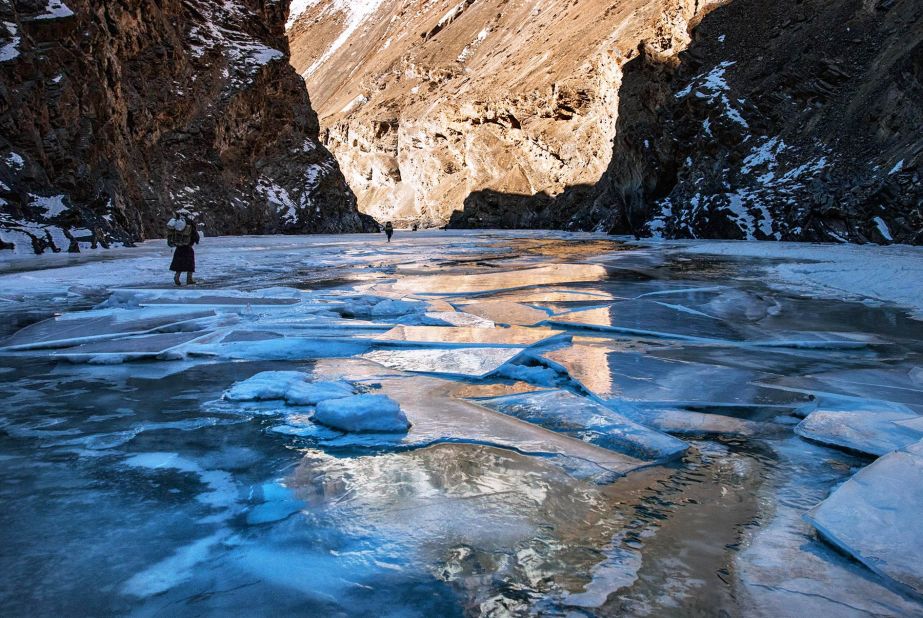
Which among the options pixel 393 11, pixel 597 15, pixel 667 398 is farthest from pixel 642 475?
pixel 393 11

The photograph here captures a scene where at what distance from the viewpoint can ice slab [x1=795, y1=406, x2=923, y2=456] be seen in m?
3.04

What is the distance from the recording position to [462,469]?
9.28 ft

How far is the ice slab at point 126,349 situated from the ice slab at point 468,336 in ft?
5.71

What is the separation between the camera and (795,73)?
89.0 ft

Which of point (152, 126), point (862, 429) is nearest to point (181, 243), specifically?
point (862, 429)

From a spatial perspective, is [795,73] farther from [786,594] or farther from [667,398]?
[786,594]

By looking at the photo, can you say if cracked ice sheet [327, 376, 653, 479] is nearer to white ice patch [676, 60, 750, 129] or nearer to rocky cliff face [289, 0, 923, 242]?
rocky cliff face [289, 0, 923, 242]

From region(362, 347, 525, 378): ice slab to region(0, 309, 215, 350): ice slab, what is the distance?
242 cm

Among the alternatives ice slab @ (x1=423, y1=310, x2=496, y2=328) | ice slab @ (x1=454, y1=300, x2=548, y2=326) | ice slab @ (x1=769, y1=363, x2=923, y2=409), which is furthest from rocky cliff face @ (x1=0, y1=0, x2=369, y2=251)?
ice slab @ (x1=769, y1=363, x2=923, y2=409)

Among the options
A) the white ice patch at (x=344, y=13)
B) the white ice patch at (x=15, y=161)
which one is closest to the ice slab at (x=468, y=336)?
the white ice patch at (x=15, y=161)

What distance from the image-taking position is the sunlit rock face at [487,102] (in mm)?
56219

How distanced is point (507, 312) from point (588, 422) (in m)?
4.15

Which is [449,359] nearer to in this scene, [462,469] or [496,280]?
[462,469]

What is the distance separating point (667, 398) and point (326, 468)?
2129 mm
